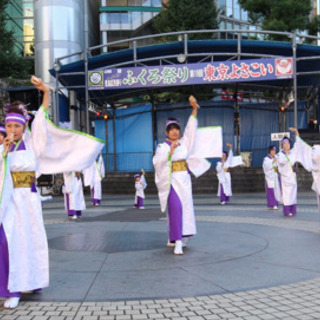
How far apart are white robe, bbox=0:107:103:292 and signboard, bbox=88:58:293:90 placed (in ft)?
45.5

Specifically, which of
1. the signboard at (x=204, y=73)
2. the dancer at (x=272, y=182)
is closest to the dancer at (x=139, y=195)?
the dancer at (x=272, y=182)

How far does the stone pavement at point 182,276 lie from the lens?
142 inches

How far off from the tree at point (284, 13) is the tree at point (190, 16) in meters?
2.34

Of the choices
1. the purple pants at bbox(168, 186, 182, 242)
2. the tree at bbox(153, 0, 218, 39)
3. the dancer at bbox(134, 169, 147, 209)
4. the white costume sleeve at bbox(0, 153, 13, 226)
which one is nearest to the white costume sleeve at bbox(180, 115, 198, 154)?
the purple pants at bbox(168, 186, 182, 242)

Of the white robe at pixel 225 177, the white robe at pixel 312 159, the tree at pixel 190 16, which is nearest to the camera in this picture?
the white robe at pixel 312 159

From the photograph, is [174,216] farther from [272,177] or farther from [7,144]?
[272,177]

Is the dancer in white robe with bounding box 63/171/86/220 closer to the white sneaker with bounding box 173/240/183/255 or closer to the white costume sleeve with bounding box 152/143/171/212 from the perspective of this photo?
the white costume sleeve with bounding box 152/143/171/212

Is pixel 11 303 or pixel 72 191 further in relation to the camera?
pixel 72 191

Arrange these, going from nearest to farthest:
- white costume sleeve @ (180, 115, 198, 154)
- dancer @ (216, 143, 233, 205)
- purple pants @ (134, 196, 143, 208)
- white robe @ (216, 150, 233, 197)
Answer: white costume sleeve @ (180, 115, 198, 154) < purple pants @ (134, 196, 143, 208) < dancer @ (216, 143, 233, 205) < white robe @ (216, 150, 233, 197)

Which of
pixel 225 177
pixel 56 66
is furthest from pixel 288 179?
pixel 56 66

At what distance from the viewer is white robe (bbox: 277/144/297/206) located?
10046mm

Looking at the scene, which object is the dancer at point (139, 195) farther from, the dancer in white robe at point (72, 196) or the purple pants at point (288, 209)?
the purple pants at point (288, 209)

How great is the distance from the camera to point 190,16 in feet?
84.0

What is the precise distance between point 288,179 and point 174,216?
17.0ft
